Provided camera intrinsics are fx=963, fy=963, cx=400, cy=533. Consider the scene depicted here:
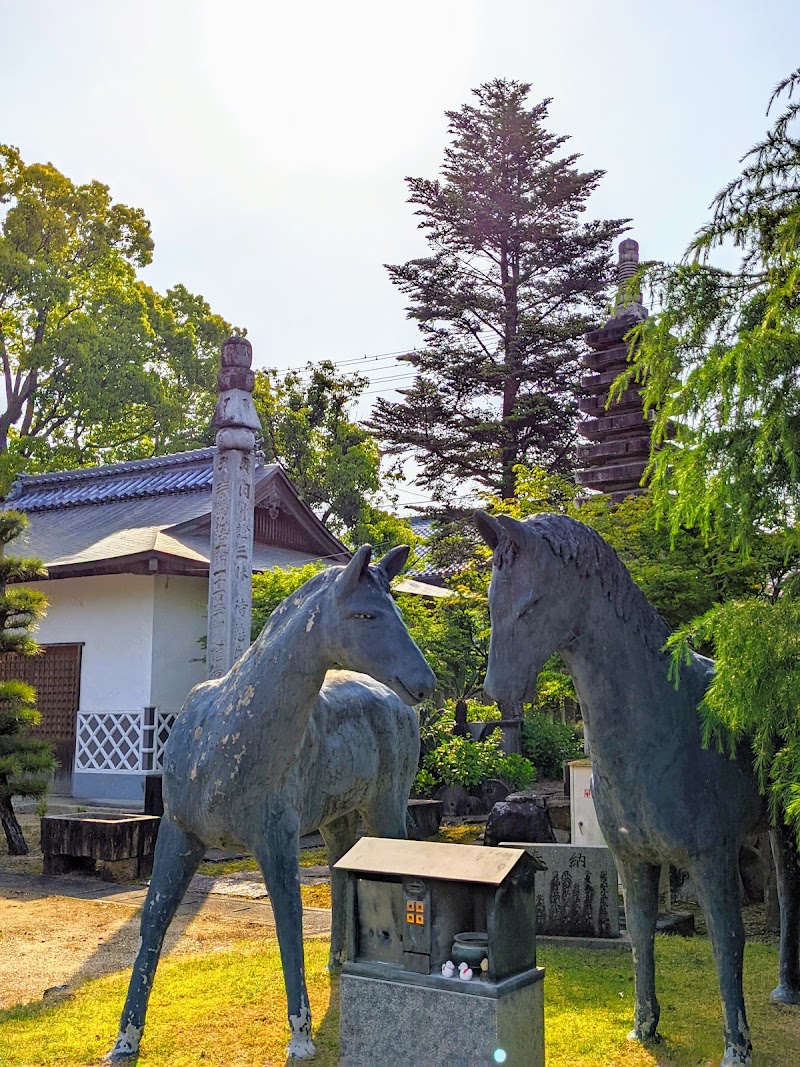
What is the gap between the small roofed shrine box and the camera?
350 cm

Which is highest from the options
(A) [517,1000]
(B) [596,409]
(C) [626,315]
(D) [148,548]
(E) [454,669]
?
(C) [626,315]

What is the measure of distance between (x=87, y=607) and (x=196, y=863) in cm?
1134

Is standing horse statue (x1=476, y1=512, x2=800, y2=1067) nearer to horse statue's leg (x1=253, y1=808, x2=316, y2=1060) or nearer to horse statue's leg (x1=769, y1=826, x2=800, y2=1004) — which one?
horse statue's leg (x1=769, y1=826, x2=800, y2=1004)

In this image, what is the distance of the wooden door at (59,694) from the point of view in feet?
50.2

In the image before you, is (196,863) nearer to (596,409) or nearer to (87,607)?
(596,409)

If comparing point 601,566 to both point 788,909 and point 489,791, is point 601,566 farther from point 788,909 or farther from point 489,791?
point 489,791

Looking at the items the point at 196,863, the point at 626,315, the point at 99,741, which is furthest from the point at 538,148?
the point at 196,863

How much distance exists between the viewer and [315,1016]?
16.0 ft

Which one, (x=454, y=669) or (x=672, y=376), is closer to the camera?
(x=672, y=376)

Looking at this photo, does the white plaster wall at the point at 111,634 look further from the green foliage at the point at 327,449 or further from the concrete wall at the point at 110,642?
the green foliage at the point at 327,449

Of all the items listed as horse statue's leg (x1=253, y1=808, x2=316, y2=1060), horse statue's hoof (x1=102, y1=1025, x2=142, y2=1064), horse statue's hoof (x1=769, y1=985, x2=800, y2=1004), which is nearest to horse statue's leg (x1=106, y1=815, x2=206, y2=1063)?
horse statue's hoof (x1=102, y1=1025, x2=142, y2=1064)

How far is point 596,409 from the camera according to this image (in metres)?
12.2

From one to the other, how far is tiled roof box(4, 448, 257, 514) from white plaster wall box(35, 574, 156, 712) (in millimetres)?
3613

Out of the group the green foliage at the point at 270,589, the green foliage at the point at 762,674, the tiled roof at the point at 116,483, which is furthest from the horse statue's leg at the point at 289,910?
the tiled roof at the point at 116,483
